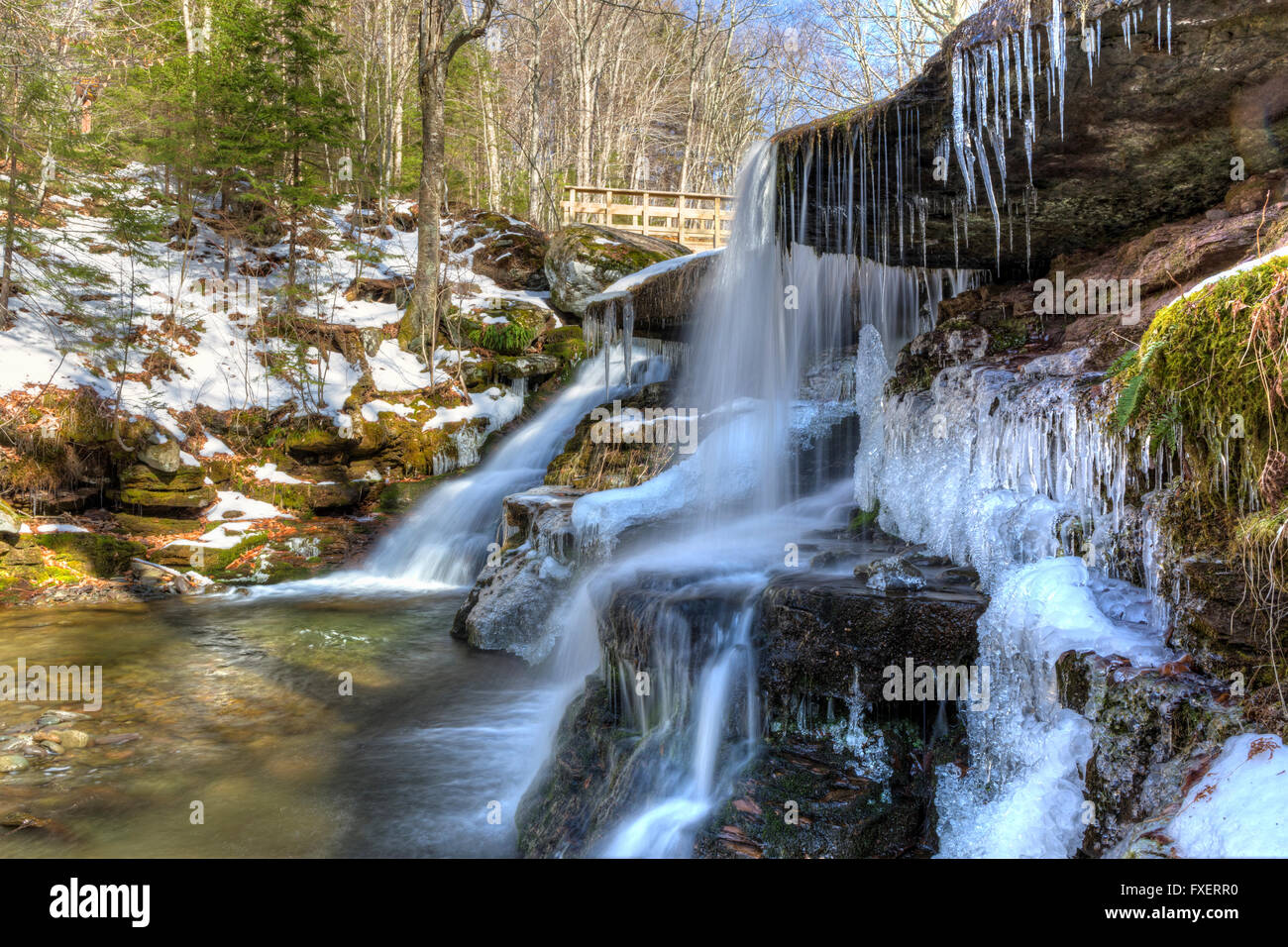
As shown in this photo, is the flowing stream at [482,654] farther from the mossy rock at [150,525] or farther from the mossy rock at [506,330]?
the mossy rock at [506,330]

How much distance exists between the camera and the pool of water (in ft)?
15.1

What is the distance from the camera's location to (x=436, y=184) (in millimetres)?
14969

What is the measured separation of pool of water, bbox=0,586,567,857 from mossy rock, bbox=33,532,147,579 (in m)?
0.86

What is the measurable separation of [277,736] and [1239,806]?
601cm

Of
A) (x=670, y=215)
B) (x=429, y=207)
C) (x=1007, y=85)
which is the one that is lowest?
(x=1007, y=85)

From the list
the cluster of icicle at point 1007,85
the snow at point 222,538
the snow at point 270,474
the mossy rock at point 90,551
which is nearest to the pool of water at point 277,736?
the mossy rock at point 90,551

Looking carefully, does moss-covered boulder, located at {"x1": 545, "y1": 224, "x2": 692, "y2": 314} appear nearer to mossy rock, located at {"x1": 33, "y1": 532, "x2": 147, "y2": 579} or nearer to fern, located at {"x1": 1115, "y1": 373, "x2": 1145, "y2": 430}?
mossy rock, located at {"x1": 33, "y1": 532, "x2": 147, "y2": 579}

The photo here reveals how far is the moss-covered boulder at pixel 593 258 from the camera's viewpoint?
1548cm

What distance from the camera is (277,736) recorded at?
5.85m

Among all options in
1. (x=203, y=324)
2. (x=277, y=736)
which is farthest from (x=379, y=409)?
(x=277, y=736)

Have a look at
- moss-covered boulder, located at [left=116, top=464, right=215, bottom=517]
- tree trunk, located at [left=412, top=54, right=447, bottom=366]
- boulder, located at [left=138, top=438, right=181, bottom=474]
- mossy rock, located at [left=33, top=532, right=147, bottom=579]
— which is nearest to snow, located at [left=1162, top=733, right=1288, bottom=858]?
mossy rock, located at [left=33, top=532, right=147, bottom=579]

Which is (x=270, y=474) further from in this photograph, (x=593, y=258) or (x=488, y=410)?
(x=593, y=258)

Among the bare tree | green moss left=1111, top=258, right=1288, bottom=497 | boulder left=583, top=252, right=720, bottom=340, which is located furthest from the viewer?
the bare tree

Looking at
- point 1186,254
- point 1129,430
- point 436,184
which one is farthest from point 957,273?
point 436,184
